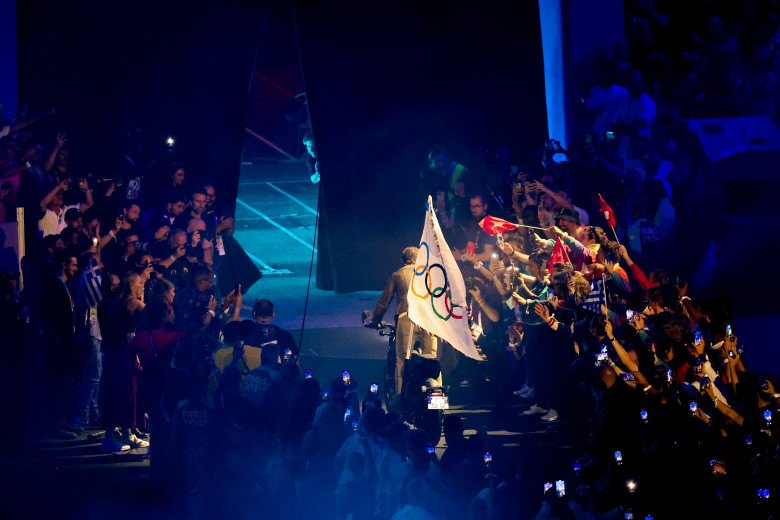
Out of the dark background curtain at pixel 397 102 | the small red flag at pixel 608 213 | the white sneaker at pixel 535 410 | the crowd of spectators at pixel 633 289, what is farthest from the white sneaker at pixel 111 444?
the dark background curtain at pixel 397 102

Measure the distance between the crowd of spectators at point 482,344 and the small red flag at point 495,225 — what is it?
9.6 inches

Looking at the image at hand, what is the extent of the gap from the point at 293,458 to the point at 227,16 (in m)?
7.58

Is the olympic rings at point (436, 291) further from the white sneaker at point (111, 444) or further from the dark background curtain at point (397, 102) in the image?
the dark background curtain at point (397, 102)

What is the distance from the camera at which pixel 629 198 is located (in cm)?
1082

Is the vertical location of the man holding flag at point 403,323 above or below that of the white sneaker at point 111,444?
above

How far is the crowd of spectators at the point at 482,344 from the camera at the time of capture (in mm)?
6070

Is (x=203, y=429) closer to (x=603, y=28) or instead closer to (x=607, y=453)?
(x=607, y=453)

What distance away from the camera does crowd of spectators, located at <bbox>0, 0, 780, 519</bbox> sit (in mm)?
6070

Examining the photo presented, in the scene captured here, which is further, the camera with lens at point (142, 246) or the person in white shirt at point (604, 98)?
the person in white shirt at point (604, 98)

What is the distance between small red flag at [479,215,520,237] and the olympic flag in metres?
1.79

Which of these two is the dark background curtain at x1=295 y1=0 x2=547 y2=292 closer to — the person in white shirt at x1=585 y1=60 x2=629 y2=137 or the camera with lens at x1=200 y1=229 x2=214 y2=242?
the person in white shirt at x1=585 y1=60 x2=629 y2=137

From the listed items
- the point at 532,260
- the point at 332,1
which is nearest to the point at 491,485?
the point at 532,260

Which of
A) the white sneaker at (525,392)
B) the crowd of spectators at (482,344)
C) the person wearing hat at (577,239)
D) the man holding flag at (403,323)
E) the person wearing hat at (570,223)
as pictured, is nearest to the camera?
the crowd of spectators at (482,344)

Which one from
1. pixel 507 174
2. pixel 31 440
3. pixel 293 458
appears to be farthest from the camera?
pixel 507 174
